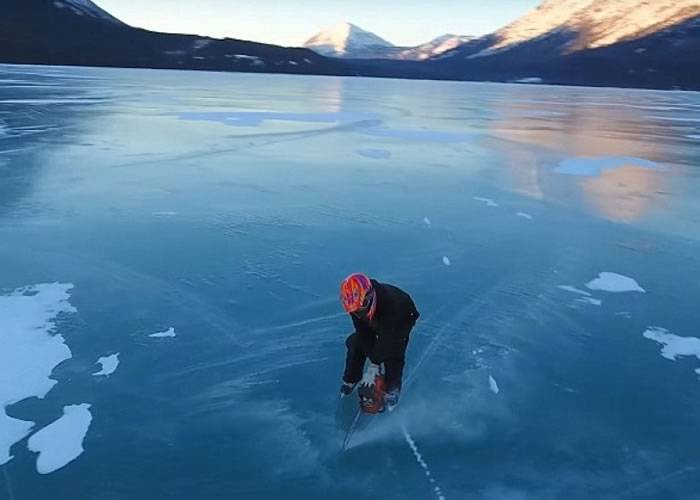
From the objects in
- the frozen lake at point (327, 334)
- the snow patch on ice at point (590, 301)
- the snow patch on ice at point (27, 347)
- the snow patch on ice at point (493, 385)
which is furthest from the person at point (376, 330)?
the snow patch on ice at point (590, 301)

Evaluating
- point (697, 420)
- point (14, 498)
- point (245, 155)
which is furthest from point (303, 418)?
point (245, 155)

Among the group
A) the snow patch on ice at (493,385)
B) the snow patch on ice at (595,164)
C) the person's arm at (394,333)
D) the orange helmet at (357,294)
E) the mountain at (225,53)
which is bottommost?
the mountain at (225,53)

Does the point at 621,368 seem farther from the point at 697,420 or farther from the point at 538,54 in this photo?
the point at 538,54

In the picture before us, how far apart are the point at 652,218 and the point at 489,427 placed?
560cm

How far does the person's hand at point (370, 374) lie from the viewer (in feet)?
11.6

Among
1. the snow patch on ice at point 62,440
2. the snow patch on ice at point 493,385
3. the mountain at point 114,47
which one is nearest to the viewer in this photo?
the snow patch on ice at point 62,440

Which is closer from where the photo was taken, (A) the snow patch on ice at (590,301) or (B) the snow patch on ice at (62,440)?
(B) the snow patch on ice at (62,440)

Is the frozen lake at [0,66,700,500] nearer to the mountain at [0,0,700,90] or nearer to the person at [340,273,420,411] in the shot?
the person at [340,273,420,411]

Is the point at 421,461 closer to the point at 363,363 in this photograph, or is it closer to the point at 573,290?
the point at 363,363

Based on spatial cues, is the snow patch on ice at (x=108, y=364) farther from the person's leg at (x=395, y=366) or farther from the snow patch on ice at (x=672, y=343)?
the snow patch on ice at (x=672, y=343)

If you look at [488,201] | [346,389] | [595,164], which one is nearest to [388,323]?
[346,389]

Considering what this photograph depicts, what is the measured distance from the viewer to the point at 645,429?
3586 mm

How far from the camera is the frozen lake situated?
3.20 meters

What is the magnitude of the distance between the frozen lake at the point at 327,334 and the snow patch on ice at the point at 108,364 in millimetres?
29
